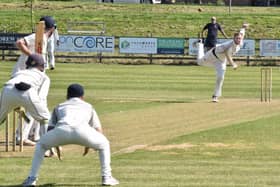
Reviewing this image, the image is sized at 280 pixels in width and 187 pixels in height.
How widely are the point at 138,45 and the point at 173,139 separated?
27.6 meters

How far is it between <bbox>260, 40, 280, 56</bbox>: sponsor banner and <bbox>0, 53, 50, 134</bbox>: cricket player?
3223 cm

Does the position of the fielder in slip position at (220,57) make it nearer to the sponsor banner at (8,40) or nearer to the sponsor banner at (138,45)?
the sponsor banner at (138,45)

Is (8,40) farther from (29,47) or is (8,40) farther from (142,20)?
(29,47)

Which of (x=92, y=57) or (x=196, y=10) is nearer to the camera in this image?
(x=92, y=57)

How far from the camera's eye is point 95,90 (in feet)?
94.4

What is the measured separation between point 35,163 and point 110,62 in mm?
32482

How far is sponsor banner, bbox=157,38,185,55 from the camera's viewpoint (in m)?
44.9

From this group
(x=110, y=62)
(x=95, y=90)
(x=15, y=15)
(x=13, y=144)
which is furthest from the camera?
(x=15, y=15)

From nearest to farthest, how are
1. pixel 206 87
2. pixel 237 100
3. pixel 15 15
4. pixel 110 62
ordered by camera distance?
1. pixel 237 100
2. pixel 206 87
3. pixel 110 62
4. pixel 15 15

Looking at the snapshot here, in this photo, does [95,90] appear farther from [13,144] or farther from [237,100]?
[13,144]

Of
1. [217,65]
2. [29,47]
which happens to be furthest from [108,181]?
[217,65]

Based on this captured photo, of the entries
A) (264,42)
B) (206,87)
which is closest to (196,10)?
(264,42)

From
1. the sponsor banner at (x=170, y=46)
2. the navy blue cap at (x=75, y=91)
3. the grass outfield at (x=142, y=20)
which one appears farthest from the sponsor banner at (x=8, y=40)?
the navy blue cap at (x=75, y=91)

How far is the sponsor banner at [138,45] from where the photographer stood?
44.7m
